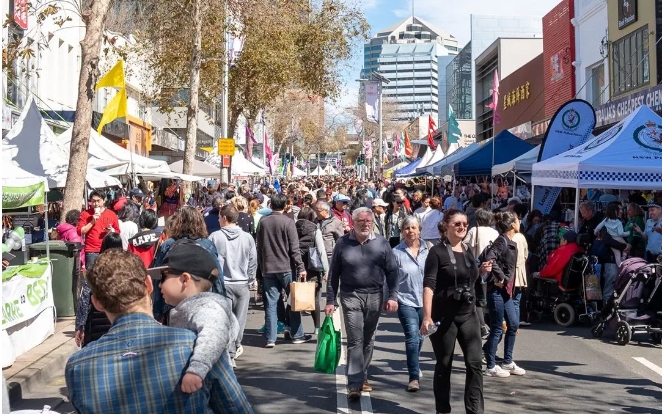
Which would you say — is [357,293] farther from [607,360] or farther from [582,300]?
[582,300]

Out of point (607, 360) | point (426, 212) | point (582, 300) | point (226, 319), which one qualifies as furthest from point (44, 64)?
point (226, 319)

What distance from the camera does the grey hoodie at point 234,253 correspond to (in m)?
9.12

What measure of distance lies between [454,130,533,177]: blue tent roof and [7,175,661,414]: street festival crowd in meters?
5.22

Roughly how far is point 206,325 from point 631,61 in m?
26.5

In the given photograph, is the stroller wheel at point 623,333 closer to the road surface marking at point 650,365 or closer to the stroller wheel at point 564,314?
the road surface marking at point 650,365

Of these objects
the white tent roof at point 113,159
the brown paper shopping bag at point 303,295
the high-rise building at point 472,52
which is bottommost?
the brown paper shopping bag at point 303,295

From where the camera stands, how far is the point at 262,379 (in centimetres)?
855

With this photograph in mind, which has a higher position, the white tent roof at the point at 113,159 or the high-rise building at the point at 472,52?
the high-rise building at the point at 472,52

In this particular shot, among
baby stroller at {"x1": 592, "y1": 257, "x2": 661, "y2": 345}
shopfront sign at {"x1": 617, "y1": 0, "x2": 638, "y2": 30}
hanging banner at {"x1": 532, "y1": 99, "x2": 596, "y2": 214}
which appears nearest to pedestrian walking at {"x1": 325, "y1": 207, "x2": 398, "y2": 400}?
baby stroller at {"x1": 592, "y1": 257, "x2": 661, "y2": 345}

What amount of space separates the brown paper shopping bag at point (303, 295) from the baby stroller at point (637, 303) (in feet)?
12.3

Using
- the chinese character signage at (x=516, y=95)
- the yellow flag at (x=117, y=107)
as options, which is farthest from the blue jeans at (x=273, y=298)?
the chinese character signage at (x=516, y=95)

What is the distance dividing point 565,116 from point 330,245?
647 centimetres

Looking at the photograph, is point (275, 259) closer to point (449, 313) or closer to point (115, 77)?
point (449, 313)

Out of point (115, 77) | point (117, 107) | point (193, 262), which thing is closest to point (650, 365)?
point (193, 262)
